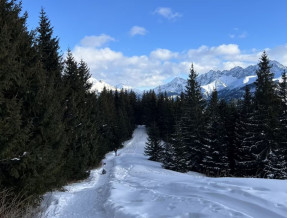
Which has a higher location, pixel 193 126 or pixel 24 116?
pixel 24 116

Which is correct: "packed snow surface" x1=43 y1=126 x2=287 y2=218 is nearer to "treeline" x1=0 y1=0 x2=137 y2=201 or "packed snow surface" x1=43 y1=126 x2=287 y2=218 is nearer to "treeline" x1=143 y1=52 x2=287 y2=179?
"treeline" x1=0 y1=0 x2=137 y2=201

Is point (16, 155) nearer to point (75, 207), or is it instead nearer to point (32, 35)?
point (75, 207)

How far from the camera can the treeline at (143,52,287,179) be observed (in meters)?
24.1

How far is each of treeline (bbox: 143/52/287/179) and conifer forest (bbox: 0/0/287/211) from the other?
94 mm

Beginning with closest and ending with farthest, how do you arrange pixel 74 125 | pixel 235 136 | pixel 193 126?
pixel 74 125 < pixel 235 136 < pixel 193 126

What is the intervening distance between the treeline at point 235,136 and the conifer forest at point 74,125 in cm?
9

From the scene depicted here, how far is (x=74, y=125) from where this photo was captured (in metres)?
17.1

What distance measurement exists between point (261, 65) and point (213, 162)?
12156mm

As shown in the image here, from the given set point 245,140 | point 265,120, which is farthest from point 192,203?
point 245,140

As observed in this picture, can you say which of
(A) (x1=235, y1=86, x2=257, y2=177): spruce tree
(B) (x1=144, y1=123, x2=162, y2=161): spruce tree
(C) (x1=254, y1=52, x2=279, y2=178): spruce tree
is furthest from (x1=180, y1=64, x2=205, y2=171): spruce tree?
(C) (x1=254, y1=52, x2=279, y2=178): spruce tree

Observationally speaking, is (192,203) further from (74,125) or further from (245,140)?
(245,140)

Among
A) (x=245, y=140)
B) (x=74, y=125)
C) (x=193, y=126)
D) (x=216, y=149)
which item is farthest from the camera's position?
(x=193, y=126)

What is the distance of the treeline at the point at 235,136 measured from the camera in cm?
2408

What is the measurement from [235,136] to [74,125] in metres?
20.7
